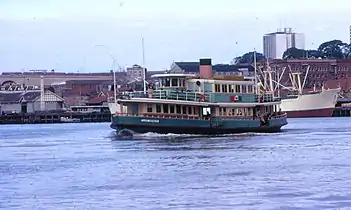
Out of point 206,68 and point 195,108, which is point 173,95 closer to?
point 195,108

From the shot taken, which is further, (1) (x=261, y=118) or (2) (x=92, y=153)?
(1) (x=261, y=118)

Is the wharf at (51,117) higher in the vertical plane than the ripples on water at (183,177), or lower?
lower

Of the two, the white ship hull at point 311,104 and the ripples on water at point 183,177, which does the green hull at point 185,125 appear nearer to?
the ripples on water at point 183,177

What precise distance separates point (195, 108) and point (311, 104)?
77978mm

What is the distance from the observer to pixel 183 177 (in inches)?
1363

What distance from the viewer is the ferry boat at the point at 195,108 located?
66.4 metres

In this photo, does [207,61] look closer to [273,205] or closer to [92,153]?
[92,153]

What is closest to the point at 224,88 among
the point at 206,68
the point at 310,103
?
the point at 206,68

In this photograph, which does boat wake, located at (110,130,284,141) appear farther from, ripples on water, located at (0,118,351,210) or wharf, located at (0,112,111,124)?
wharf, located at (0,112,111,124)


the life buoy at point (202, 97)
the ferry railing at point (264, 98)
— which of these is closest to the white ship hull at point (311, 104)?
the ferry railing at point (264, 98)

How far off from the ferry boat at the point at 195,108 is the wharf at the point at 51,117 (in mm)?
93731

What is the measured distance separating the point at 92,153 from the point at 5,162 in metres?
7.19

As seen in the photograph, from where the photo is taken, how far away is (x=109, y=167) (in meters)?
41.0

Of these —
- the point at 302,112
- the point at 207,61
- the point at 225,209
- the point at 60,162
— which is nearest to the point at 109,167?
the point at 60,162
